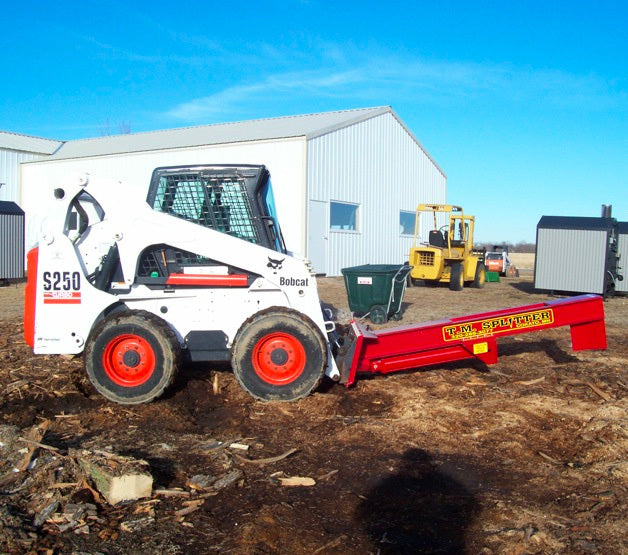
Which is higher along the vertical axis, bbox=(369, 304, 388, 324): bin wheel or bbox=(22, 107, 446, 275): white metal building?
bbox=(22, 107, 446, 275): white metal building

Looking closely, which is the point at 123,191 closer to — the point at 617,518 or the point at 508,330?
the point at 508,330

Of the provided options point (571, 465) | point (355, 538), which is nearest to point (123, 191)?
point (355, 538)

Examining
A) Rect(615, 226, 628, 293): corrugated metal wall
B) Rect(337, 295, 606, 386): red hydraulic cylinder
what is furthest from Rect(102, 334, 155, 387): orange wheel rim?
Rect(615, 226, 628, 293): corrugated metal wall

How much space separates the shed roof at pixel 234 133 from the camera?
71.3 feet

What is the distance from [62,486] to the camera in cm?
412

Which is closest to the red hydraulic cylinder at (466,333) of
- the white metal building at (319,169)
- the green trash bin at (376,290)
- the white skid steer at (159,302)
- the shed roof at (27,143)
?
the white skid steer at (159,302)

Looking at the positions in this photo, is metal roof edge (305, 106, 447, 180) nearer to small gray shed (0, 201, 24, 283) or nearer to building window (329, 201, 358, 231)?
building window (329, 201, 358, 231)

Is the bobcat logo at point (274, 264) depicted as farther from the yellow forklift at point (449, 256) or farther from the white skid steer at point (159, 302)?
the yellow forklift at point (449, 256)

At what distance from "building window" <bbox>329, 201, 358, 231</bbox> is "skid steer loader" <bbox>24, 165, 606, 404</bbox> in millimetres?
15628

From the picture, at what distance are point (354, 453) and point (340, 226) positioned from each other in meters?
18.7

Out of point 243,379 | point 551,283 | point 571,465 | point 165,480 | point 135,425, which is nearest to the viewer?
point 165,480

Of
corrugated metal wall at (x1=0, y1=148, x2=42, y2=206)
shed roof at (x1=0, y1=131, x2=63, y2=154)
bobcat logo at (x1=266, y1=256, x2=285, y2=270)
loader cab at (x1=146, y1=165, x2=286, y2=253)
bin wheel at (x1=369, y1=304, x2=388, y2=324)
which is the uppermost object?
shed roof at (x1=0, y1=131, x2=63, y2=154)

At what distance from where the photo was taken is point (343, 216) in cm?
2333

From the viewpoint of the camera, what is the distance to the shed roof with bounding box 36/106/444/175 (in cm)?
2172
